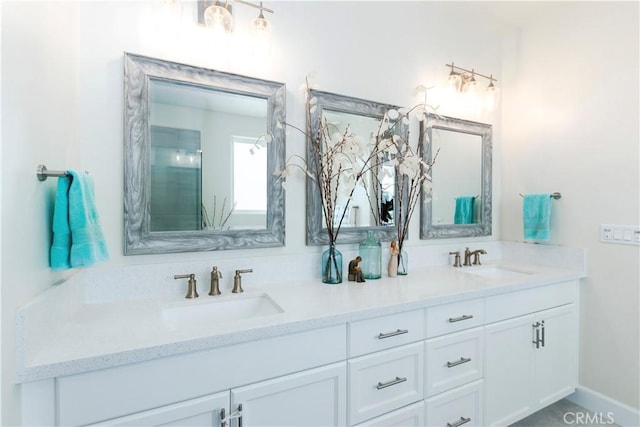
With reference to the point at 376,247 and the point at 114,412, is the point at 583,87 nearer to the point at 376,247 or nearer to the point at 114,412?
the point at 376,247

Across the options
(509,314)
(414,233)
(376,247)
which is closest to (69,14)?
(376,247)

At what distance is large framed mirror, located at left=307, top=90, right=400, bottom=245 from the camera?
5.84ft

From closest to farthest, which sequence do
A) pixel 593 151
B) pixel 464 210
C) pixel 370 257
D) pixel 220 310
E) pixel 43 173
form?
pixel 43 173 → pixel 220 310 → pixel 370 257 → pixel 593 151 → pixel 464 210

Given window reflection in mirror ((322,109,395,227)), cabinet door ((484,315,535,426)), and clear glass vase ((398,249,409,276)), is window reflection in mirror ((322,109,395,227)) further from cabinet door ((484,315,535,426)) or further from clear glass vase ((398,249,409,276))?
cabinet door ((484,315,535,426))

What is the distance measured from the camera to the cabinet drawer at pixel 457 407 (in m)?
1.48

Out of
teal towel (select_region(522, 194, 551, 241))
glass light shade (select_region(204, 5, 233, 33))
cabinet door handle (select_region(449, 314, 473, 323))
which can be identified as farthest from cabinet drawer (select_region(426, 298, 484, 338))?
glass light shade (select_region(204, 5, 233, 33))

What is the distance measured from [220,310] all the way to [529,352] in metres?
1.67

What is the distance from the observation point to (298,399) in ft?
3.84

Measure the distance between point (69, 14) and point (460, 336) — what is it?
2083mm

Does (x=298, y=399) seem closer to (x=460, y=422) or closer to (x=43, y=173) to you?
(x=460, y=422)

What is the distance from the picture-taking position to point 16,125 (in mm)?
824

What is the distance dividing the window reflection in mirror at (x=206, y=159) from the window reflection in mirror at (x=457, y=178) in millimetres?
1206

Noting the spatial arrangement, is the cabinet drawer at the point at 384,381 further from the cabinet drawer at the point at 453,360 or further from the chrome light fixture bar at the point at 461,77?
the chrome light fixture bar at the point at 461,77

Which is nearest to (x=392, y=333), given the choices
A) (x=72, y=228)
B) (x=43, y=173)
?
(x=72, y=228)
